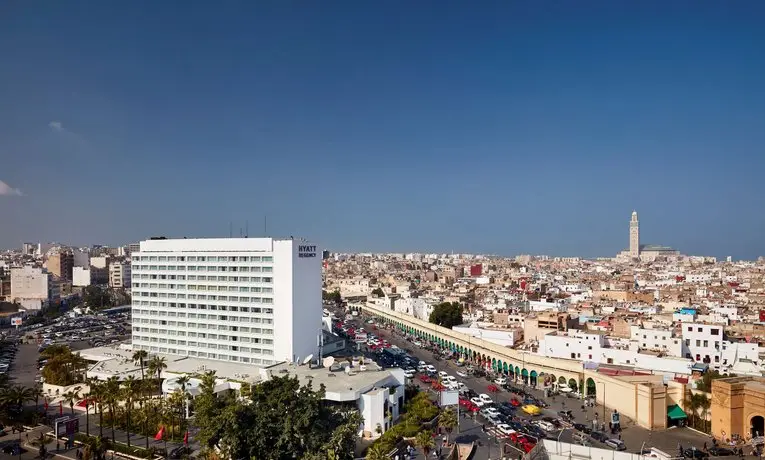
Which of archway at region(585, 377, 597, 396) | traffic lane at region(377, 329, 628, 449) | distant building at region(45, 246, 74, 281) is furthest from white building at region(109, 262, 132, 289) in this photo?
archway at region(585, 377, 597, 396)

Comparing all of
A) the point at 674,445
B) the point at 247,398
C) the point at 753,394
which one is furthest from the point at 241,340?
the point at 753,394

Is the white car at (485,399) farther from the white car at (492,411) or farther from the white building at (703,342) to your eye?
the white building at (703,342)

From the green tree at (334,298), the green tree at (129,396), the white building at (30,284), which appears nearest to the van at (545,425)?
the green tree at (129,396)

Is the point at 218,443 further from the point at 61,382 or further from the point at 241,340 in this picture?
the point at 61,382

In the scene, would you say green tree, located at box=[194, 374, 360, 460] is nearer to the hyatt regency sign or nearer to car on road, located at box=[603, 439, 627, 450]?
car on road, located at box=[603, 439, 627, 450]

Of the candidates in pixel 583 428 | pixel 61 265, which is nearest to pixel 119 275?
pixel 61 265

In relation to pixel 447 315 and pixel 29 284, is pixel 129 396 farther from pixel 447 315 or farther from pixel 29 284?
pixel 29 284
